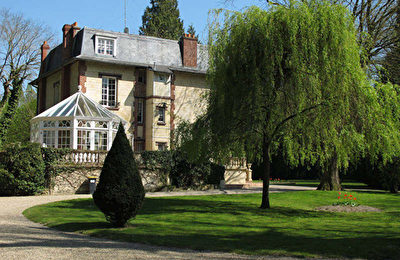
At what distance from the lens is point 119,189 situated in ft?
33.2

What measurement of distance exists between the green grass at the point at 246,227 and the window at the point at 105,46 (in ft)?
49.1

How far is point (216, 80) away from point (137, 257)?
295 inches

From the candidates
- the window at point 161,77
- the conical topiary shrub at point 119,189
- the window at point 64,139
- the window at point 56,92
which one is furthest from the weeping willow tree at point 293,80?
the window at point 56,92

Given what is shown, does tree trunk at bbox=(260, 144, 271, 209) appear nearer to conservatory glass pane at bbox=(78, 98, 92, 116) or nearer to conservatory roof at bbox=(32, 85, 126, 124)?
conservatory roof at bbox=(32, 85, 126, 124)

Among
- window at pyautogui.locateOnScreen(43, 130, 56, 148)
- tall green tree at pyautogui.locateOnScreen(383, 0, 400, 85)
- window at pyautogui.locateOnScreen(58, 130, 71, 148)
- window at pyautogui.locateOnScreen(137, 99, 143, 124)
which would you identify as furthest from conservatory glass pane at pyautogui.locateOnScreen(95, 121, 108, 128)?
tall green tree at pyautogui.locateOnScreen(383, 0, 400, 85)

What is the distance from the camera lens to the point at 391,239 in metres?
9.07

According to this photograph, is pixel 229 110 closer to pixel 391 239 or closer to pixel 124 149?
pixel 124 149

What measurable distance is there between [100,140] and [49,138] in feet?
8.98

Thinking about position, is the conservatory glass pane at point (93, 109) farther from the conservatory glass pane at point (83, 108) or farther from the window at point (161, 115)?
the window at point (161, 115)

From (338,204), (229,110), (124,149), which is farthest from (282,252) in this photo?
(338,204)

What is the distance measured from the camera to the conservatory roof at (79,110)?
79.9ft

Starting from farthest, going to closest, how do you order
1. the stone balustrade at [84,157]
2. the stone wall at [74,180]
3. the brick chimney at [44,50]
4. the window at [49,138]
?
1. the brick chimney at [44,50]
2. the window at [49,138]
3. the stone balustrade at [84,157]
4. the stone wall at [74,180]

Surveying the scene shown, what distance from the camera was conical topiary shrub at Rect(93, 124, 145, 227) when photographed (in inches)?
396

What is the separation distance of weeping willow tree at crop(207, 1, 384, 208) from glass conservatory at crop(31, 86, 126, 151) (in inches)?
464
